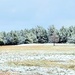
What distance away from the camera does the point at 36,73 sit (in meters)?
24.6

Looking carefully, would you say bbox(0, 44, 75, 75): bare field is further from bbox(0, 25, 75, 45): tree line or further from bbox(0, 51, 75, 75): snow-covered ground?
bbox(0, 25, 75, 45): tree line

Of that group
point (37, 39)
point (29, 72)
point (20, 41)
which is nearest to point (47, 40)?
point (37, 39)

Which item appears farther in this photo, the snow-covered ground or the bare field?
the bare field

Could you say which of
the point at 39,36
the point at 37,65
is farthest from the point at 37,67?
the point at 39,36

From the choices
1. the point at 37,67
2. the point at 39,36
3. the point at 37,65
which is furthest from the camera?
the point at 39,36

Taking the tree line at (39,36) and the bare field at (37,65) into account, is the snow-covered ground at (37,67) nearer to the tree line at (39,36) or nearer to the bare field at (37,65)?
the bare field at (37,65)

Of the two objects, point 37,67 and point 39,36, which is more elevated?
point 39,36

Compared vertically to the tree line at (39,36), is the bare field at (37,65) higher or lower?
lower

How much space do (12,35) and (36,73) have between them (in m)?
140

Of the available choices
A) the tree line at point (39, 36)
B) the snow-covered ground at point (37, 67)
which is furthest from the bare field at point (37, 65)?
the tree line at point (39, 36)

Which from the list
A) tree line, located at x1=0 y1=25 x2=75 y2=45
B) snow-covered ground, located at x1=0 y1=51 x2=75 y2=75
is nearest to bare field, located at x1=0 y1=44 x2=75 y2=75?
snow-covered ground, located at x1=0 y1=51 x2=75 y2=75

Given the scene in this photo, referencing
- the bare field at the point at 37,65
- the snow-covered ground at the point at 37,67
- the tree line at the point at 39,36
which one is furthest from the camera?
the tree line at the point at 39,36

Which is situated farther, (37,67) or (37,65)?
(37,65)

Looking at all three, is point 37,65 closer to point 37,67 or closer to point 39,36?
point 37,67
